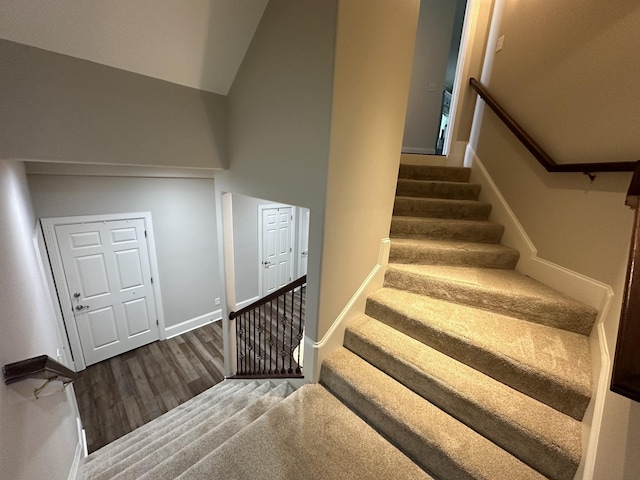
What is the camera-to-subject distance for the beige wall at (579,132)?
4.63 ft

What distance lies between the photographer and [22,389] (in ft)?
4.03

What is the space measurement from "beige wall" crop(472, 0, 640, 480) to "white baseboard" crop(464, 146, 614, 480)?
0.06 metres

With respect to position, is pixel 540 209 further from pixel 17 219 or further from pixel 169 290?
pixel 169 290

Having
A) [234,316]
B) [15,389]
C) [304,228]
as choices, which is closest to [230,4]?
[15,389]

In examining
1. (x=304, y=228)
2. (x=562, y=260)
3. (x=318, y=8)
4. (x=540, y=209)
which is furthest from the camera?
(x=304, y=228)

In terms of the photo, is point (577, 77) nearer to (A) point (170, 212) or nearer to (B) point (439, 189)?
(B) point (439, 189)

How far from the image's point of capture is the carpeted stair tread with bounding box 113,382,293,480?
Result: 1.46 metres

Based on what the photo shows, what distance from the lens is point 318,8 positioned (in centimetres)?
131

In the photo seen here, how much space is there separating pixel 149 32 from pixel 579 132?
276cm

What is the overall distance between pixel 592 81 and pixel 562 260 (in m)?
1.17

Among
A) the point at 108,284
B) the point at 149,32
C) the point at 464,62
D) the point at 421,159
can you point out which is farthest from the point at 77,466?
the point at 464,62

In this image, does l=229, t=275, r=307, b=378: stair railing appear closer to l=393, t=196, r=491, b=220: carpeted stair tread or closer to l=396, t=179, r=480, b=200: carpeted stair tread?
l=393, t=196, r=491, b=220: carpeted stair tread

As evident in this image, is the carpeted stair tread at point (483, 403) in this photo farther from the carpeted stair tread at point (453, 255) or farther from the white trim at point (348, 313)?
the carpeted stair tread at point (453, 255)

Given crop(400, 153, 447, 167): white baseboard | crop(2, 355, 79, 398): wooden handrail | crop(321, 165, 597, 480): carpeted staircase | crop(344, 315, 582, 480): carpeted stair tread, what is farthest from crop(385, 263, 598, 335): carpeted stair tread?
crop(2, 355, 79, 398): wooden handrail
